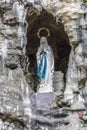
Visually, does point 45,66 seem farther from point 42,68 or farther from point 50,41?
point 50,41

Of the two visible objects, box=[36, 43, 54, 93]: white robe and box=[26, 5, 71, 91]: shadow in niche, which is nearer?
box=[36, 43, 54, 93]: white robe

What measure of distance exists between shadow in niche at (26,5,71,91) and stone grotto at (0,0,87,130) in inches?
1.1

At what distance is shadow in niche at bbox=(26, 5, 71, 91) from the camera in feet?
33.4

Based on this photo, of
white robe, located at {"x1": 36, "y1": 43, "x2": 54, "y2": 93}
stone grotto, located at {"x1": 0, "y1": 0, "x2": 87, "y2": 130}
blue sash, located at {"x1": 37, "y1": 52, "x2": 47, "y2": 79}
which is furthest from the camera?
blue sash, located at {"x1": 37, "y1": 52, "x2": 47, "y2": 79}

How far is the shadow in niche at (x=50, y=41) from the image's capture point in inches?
401

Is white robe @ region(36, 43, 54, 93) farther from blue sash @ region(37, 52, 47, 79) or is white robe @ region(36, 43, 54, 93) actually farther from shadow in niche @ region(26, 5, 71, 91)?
shadow in niche @ region(26, 5, 71, 91)

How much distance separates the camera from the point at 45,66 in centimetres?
984

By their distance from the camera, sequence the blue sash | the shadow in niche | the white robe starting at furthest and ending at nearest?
the shadow in niche → the blue sash → the white robe

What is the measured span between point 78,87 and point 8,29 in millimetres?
1662

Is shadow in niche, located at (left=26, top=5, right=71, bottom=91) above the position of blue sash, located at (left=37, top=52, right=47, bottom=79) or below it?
above

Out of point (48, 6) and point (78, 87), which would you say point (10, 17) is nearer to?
point (48, 6)

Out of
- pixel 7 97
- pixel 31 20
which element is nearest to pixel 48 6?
pixel 31 20

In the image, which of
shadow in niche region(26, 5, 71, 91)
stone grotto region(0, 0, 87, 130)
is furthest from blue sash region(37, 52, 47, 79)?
shadow in niche region(26, 5, 71, 91)

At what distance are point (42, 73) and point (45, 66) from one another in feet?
0.49
